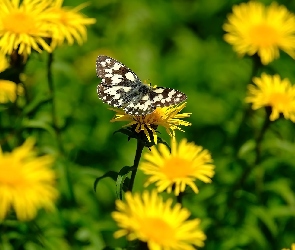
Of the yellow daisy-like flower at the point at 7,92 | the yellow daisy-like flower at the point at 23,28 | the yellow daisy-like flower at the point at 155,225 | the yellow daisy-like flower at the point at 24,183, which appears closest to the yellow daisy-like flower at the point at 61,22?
the yellow daisy-like flower at the point at 23,28

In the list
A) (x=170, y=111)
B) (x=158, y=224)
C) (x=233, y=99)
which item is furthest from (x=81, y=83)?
(x=158, y=224)

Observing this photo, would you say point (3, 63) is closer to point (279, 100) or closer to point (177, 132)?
point (279, 100)

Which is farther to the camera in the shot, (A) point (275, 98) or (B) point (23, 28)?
(A) point (275, 98)

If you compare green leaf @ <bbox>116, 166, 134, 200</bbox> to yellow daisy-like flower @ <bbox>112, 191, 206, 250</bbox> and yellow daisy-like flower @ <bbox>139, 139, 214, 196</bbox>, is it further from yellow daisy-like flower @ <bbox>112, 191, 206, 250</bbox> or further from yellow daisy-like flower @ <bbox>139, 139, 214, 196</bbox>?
Answer: yellow daisy-like flower @ <bbox>139, 139, 214, 196</bbox>

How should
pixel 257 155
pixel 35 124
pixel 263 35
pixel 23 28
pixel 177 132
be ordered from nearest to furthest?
pixel 23 28 → pixel 35 124 → pixel 257 155 → pixel 263 35 → pixel 177 132

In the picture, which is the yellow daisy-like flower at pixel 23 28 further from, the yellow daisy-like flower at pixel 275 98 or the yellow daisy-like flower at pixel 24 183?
Result: the yellow daisy-like flower at pixel 275 98

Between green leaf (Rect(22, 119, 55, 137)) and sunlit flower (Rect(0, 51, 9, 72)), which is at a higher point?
sunlit flower (Rect(0, 51, 9, 72))

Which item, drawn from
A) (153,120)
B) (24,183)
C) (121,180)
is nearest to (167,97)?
(153,120)

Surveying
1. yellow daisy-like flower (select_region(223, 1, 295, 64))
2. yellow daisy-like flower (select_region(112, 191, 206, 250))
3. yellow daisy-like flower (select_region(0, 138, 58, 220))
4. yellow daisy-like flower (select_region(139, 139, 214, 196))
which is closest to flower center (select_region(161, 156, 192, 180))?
yellow daisy-like flower (select_region(139, 139, 214, 196))
